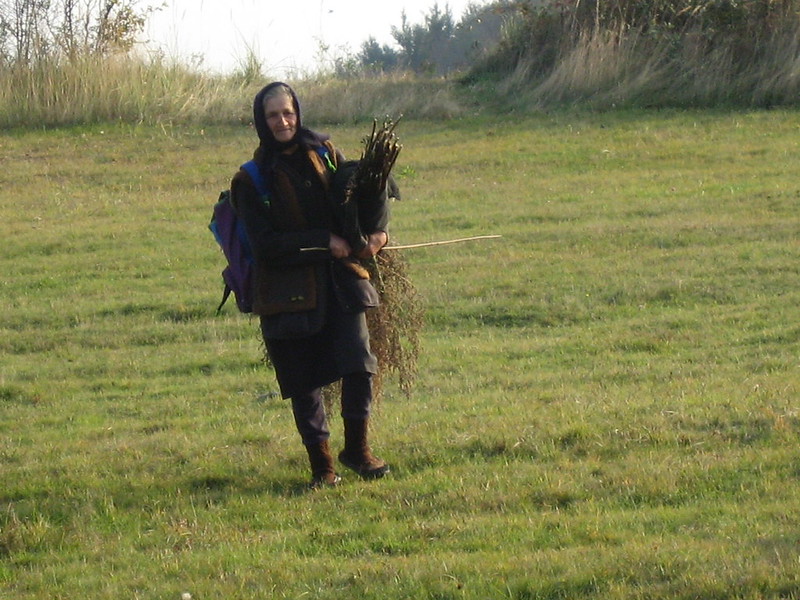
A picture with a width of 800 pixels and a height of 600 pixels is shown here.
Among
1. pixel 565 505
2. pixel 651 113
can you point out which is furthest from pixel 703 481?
pixel 651 113

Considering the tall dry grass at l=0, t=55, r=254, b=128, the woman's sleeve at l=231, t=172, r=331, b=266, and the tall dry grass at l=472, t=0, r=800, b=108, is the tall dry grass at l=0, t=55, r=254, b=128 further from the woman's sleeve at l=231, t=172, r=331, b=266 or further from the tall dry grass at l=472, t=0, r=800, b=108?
the woman's sleeve at l=231, t=172, r=331, b=266

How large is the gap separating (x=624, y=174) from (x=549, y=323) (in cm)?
682

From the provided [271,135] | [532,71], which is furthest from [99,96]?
[271,135]

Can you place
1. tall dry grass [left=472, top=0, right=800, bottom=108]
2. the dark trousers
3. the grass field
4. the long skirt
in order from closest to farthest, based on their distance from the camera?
1. the grass field
2. the long skirt
3. the dark trousers
4. tall dry grass [left=472, top=0, right=800, bottom=108]

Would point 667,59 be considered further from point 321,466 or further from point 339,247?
point 321,466

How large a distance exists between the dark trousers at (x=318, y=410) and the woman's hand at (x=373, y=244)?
622 mm

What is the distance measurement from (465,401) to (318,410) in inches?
80.2

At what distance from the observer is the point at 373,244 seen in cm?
636

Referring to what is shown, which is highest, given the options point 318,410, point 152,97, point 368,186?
point 152,97

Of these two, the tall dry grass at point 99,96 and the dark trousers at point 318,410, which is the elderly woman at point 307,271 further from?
the tall dry grass at point 99,96

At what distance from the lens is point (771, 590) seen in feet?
14.3

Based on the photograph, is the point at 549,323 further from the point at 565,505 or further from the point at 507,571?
the point at 507,571

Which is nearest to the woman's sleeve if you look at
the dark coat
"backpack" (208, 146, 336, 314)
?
the dark coat

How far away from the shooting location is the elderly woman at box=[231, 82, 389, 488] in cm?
617
